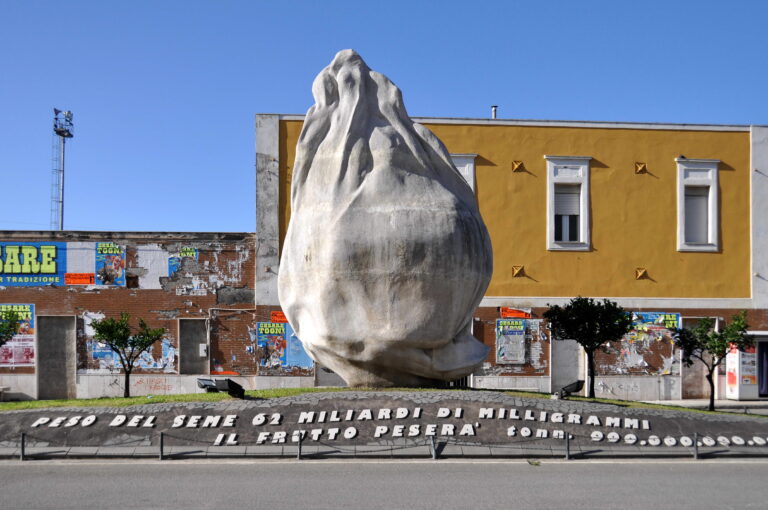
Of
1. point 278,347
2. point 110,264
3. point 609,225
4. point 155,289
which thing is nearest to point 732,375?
point 609,225

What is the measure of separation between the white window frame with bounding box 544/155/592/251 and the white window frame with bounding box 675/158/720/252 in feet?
13.0

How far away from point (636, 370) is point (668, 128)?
10399 millimetres

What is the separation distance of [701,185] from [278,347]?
19.3 metres

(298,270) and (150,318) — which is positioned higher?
(298,270)

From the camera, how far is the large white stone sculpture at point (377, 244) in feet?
55.6

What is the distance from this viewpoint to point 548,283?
103 feet

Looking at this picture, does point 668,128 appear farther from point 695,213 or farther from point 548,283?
point 548,283

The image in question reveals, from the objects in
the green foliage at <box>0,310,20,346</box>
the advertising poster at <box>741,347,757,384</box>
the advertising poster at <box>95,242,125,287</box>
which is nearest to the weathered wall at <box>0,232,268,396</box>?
the advertising poster at <box>95,242,125,287</box>

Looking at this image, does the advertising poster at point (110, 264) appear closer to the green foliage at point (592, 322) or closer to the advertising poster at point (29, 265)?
the advertising poster at point (29, 265)

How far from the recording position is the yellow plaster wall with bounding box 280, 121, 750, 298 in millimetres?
31500

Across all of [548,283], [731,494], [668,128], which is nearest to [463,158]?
[548,283]

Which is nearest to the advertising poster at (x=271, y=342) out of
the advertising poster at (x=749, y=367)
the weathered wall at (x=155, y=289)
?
the weathered wall at (x=155, y=289)

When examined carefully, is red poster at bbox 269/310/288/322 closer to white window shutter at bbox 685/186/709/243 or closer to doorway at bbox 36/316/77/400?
doorway at bbox 36/316/77/400

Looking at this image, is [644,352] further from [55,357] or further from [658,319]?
[55,357]
